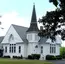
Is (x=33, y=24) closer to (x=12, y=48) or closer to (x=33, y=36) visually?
(x=33, y=36)

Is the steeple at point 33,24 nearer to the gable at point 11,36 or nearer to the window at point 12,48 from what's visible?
the gable at point 11,36

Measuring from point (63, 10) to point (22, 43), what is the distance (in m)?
44.0

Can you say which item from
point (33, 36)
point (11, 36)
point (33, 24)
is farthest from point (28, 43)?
point (11, 36)

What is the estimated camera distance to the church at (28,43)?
210 feet

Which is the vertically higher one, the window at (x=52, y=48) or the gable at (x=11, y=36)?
the gable at (x=11, y=36)

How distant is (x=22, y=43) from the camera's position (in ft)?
215

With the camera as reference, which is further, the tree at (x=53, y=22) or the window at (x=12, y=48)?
the window at (x=12, y=48)

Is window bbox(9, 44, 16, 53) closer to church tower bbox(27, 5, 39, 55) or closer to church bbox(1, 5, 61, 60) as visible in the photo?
church bbox(1, 5, 61, 60)

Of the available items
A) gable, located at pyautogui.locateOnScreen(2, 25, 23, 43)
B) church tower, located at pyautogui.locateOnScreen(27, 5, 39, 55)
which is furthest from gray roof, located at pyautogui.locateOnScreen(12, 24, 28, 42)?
church tower, located at pyautogui.locateOnScreen(27, 5, 39, 55)

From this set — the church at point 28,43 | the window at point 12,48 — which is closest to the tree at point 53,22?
the church at point 28,43

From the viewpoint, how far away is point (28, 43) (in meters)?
66.1

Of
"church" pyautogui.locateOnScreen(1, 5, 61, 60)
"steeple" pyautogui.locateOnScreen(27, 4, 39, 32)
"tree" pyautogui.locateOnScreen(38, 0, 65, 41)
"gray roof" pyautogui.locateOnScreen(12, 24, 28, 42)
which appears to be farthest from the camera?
"gray roof" pyautogui.locateOnScreen(12, 24, 28, 42)

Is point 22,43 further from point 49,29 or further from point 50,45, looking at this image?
point 49,29

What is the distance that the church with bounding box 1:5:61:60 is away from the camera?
6409cm
